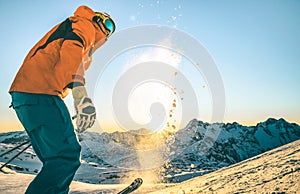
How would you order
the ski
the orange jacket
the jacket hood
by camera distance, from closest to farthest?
the orange jacket < the jacket hood < the ski

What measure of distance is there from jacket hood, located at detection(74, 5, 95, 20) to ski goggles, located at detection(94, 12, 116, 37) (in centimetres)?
6

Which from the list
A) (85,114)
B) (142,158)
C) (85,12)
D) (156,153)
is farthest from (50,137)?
(156,153)

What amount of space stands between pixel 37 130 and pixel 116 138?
11114 centimetres

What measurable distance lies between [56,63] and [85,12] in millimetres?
758

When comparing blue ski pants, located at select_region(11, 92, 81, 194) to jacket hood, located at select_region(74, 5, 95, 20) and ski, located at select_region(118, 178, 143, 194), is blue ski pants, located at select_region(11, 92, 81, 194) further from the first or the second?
ski, located at select_region(118, 178, 143, 194)

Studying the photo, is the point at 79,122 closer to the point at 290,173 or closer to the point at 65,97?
the point at 65,97

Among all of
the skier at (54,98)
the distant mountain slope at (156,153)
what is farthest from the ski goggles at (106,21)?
the distant mountain slope at (156,153)

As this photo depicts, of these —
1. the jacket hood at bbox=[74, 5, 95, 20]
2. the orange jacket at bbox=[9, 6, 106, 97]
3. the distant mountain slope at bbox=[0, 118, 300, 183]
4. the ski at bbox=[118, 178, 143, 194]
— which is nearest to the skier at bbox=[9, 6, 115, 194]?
the orange jacket at bbox=[9, 6, 106, 97]

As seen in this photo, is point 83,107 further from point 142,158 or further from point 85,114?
point 142,158

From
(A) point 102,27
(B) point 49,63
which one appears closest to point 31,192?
(B) point 49,63

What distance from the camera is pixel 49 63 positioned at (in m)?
2.48

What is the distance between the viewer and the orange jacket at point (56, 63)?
244cm

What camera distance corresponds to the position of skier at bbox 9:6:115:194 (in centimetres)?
232

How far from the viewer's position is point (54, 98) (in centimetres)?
244
